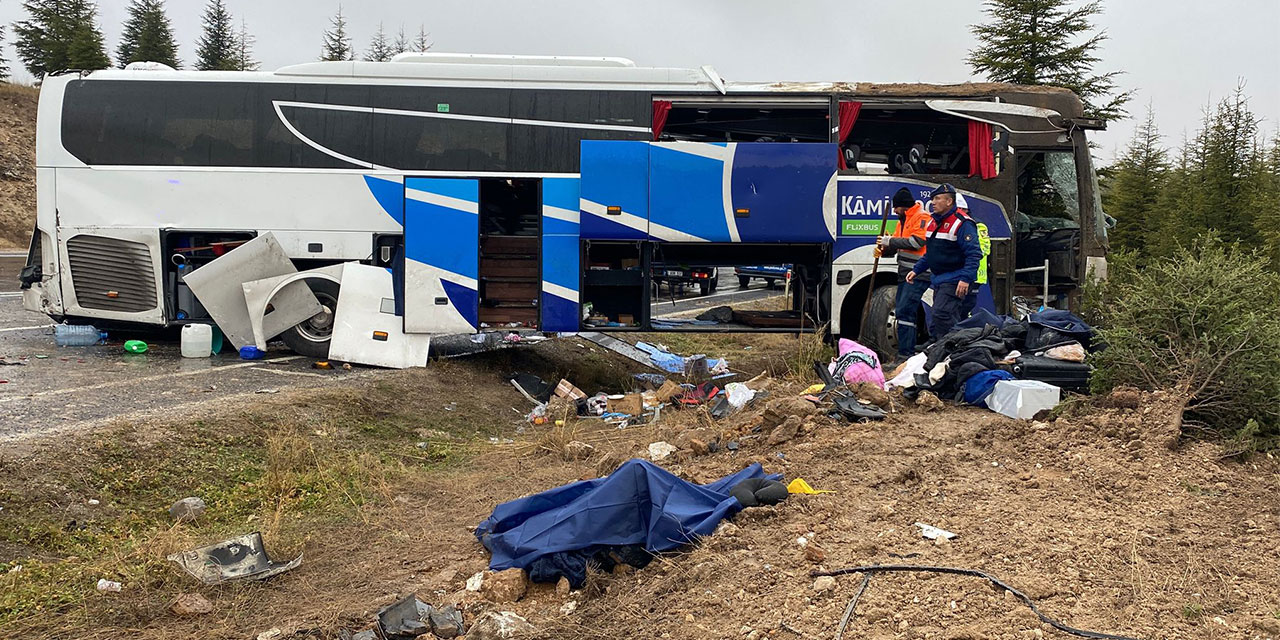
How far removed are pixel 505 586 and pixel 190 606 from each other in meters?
1.42

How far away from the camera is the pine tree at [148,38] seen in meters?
40.0

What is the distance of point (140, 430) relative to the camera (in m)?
6.38

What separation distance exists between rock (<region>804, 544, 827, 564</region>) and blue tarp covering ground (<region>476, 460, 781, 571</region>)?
1.75 feet

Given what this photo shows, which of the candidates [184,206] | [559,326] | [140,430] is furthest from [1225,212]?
[140,430]

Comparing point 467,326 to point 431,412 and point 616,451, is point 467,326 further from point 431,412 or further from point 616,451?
point 616,451

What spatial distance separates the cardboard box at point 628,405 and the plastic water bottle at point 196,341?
438 cm

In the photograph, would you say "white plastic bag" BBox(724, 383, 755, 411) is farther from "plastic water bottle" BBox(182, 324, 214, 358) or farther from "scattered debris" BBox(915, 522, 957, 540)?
"plastic water bottle" BBox(182, 324, 214, 358)

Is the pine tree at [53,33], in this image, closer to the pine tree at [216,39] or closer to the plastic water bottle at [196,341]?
the pine tree at [216,39]

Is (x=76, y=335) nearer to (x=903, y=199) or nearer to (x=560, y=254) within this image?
(x=560, y=254)

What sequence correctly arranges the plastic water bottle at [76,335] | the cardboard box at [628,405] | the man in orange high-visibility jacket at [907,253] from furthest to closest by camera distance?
1. the plastic water bottle at [76,335]
2. the man in orange high-visibility jacket at [907,253]
3. the cardboard box at [628,405]

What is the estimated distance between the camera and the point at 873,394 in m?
7.06

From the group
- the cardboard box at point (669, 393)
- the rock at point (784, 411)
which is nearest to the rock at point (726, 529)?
the rock at point (784, 411)

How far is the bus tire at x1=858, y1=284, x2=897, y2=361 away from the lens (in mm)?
10148

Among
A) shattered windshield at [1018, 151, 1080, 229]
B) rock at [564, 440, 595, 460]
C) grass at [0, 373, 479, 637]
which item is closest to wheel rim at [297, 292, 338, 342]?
grass at [0, 373, 479, 637]
